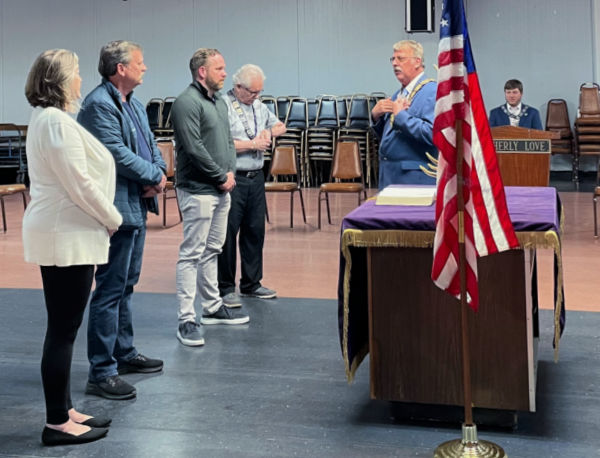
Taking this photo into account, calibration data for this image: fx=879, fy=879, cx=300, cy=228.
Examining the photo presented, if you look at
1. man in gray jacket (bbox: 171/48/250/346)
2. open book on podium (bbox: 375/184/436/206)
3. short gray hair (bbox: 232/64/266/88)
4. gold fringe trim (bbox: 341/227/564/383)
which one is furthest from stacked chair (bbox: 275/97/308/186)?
gold fringe trim (bbox: 341/227/564/383)

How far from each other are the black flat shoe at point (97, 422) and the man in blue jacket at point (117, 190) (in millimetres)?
324

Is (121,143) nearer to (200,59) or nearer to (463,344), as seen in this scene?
(200,59)

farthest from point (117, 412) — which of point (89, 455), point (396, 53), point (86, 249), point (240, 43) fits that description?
point (240, 43)

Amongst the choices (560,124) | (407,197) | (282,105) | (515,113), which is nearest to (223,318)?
(407,197)

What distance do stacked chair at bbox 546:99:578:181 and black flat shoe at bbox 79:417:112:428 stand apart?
33.9 ft

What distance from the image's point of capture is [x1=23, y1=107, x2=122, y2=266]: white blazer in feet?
10.1

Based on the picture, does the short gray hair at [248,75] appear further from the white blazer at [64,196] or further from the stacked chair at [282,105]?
the stacked chair at [282,105]

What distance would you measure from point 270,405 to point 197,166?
1530 millimetres

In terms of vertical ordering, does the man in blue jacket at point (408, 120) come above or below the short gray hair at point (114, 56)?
below

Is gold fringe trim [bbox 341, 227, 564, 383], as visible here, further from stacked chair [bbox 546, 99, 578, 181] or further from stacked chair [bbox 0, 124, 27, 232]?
stacked chair [bbox 0, 124, 27, 232]

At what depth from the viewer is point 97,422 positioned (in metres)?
3.39

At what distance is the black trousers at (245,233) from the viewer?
550cm

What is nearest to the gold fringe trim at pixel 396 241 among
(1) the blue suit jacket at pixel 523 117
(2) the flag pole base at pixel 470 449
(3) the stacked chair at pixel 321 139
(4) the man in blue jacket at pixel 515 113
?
(2) the flag pole base at pixel 470 449

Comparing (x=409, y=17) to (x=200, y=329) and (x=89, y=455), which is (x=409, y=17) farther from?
(x=89, y=455)
